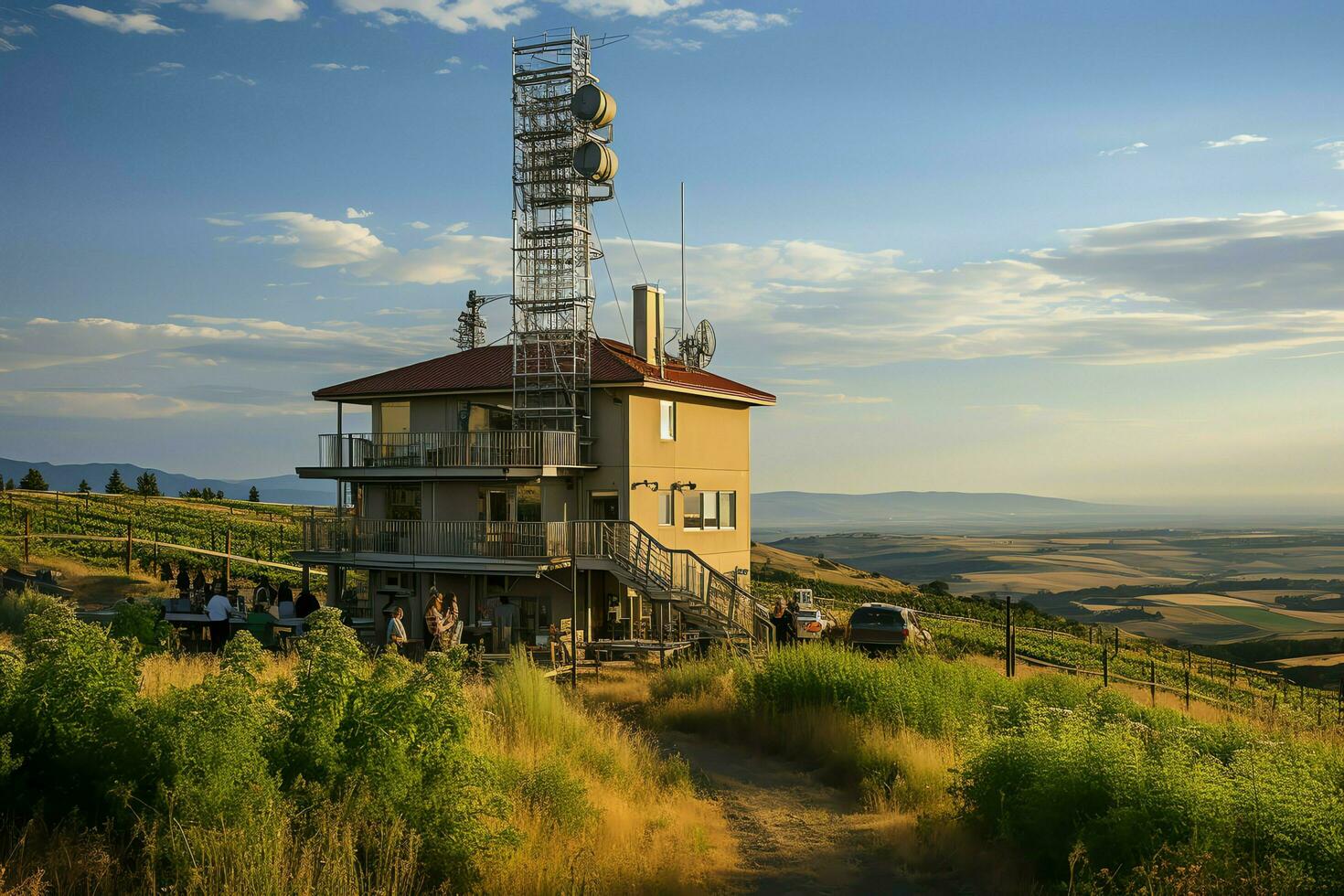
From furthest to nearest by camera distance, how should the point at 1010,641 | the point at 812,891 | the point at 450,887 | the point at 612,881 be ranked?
the point at 1010,641, the point at 812,891, the point at 612,881, the point at 450,887

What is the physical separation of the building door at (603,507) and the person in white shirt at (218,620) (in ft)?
33.5

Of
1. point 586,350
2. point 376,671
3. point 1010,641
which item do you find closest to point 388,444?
point 586,350

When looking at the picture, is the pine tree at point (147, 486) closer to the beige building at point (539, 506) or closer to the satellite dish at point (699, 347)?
the beige building at point (539, 506)

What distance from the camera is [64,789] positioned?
28.5ft

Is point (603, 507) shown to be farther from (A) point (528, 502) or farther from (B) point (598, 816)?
(B) point (598, 816)

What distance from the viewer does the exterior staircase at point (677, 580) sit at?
2730 cm

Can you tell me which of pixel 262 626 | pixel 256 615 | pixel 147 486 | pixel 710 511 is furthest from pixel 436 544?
pixel 147 486

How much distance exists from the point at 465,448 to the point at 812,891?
21.2 meters

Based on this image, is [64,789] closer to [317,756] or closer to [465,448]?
[317,756]

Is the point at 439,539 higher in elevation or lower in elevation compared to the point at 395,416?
lower

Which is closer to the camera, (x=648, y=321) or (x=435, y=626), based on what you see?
(x=435, y=626)

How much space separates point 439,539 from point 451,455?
247 centimetres

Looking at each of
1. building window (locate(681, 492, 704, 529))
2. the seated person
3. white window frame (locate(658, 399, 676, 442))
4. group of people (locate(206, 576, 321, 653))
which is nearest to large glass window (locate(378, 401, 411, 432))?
group of people (locate(206, 576, 321, 653))

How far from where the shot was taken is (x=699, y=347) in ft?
115
